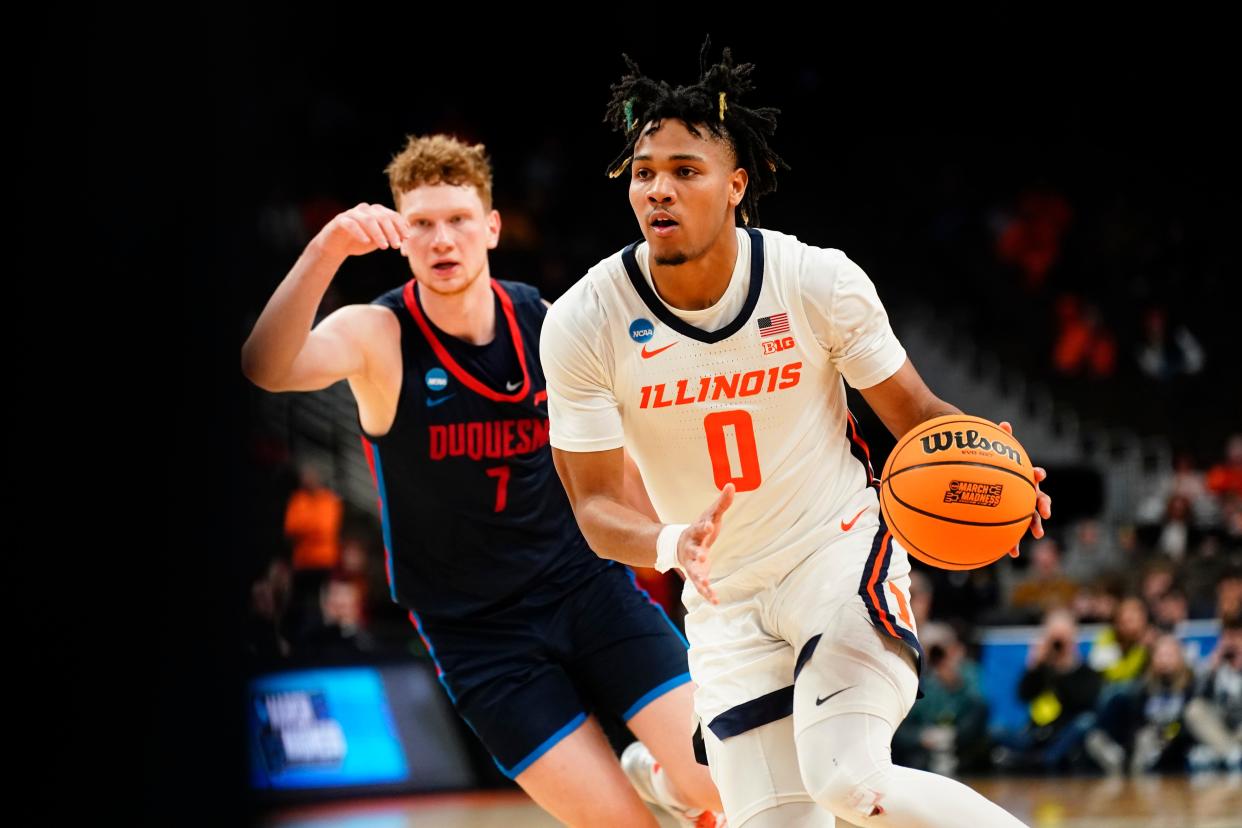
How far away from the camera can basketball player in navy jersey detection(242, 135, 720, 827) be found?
469cm

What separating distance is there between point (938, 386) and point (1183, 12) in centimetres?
604

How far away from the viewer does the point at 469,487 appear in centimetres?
488

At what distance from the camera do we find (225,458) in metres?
1.20

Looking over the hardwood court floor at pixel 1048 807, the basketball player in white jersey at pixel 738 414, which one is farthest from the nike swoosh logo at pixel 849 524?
the hardwood court floor at pixel 1048 807

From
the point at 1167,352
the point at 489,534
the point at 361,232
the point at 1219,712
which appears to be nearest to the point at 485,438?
the point at 489,534

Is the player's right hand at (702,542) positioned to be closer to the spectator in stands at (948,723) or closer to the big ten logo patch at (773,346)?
the big ten logo patch at (773,346)

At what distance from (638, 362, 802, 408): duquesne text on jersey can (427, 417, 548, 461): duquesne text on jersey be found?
88 centimetres

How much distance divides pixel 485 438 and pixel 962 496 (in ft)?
5.71

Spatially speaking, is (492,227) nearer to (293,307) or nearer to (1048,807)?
(293,307)

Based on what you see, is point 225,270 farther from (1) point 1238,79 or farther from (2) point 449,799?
(1) point 1238,79

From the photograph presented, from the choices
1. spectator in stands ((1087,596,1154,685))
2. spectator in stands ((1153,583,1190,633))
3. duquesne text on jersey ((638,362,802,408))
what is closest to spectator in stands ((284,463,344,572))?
spectator in stands ((1087,596,1154,685))

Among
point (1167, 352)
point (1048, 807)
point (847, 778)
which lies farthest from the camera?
point (1167, 352)

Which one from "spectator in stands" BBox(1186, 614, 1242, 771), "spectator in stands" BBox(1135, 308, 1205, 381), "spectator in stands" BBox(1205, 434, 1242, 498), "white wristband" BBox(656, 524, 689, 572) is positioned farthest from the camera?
"spectator in stands" BBox(1135, 308, 1205, 381)

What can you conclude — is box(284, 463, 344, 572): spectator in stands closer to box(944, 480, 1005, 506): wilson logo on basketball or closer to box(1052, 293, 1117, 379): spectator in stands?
box(944, 480, 1005, 506): wilson logo on basketball
